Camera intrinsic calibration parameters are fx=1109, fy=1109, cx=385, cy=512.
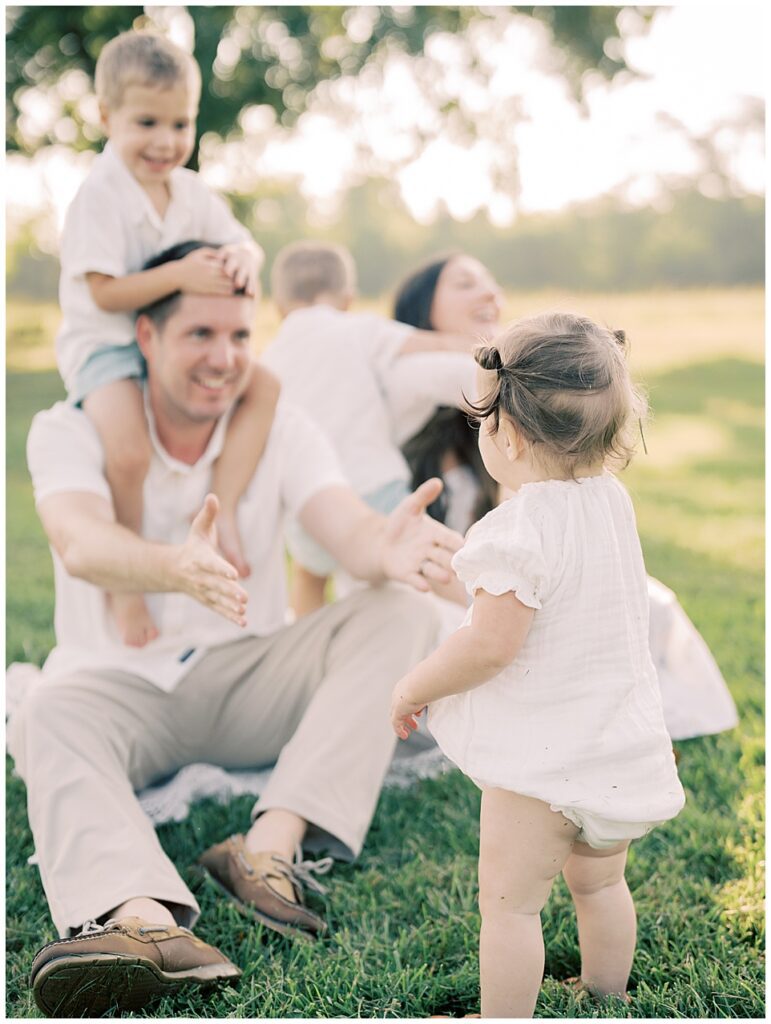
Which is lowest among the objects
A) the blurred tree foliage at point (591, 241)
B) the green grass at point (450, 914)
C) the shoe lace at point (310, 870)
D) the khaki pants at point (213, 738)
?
the green grass at point (450, 914)

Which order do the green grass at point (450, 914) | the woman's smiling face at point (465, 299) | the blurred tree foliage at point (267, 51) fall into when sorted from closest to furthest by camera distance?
1. the green grass at point (450, 914)
2. the woman's smiling face at point (465, 299)
3. the blurred tree foliage at point (267, 51)

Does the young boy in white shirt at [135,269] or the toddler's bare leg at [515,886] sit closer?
the toddler's bare leg at [515,886]

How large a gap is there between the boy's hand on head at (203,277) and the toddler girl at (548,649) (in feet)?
4.09

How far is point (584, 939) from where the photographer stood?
6.64 feet

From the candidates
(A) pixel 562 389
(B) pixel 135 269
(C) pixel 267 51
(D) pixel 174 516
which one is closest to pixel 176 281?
(B) pixel 135 269

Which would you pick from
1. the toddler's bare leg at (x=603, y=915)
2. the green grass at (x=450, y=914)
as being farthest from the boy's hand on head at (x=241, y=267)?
the toddler's bare leg at (x=603, y=915)

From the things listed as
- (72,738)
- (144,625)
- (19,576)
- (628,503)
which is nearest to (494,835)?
(628,503)

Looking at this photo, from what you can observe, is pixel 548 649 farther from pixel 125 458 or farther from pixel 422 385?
pixel 422 385

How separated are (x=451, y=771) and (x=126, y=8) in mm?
10121

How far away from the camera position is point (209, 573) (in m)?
2.29

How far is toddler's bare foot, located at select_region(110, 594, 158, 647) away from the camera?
2.81 meters

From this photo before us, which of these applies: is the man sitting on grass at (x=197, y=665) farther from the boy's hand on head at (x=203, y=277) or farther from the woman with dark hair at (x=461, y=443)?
the woman with dark hair at (x=461, y=443)

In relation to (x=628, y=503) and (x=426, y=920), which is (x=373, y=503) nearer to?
(x=426, y=920)

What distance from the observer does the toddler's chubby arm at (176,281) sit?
9.47ft
